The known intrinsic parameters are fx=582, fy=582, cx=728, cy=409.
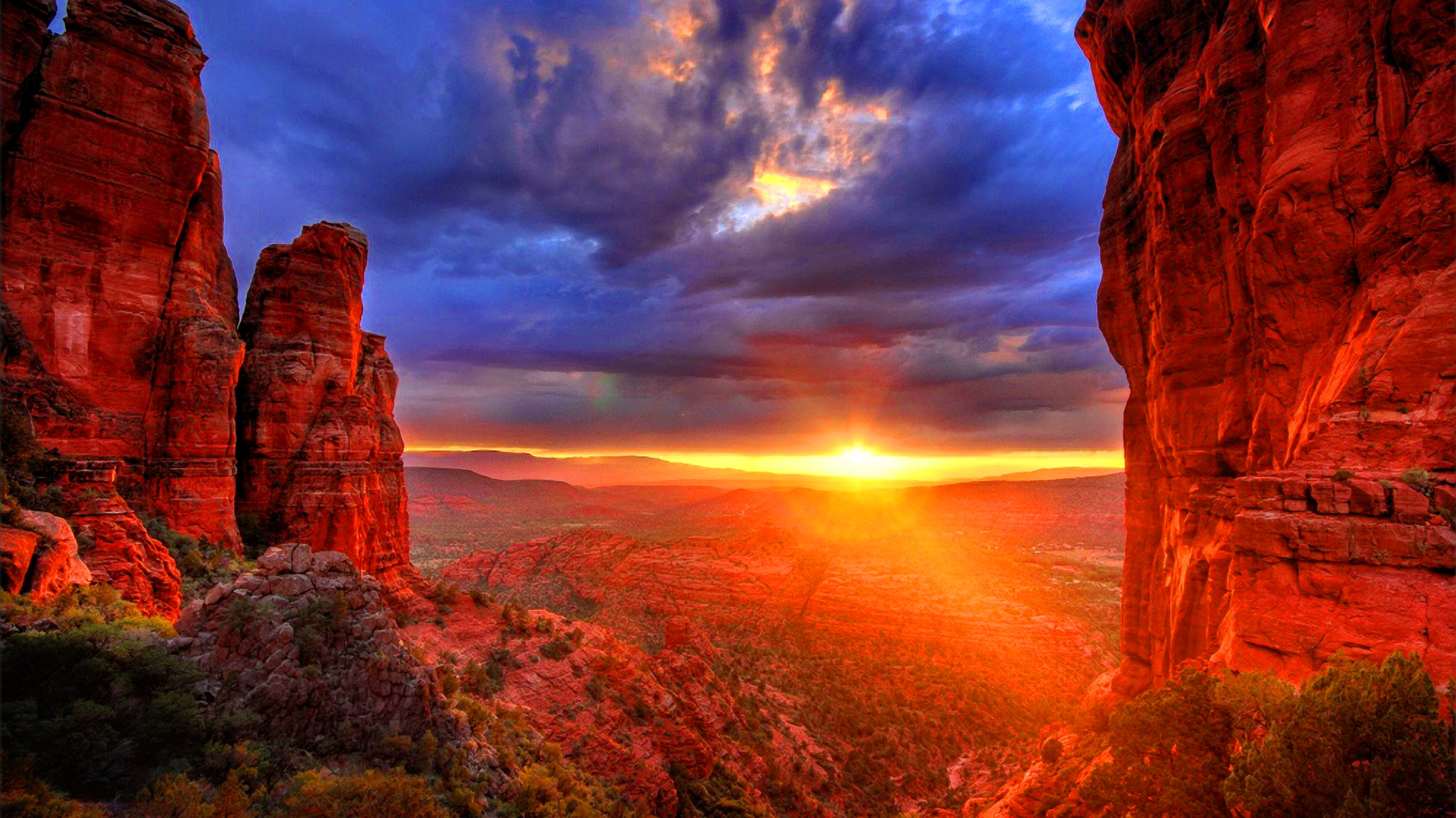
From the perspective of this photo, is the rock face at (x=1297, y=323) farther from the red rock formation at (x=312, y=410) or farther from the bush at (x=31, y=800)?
the red rock formation at (x=312, y=410)

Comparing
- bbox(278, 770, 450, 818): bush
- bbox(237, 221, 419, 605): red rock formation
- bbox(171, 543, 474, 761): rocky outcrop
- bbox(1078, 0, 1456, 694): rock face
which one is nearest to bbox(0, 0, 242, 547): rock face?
bbox(237, 221, 419, 605): red rock formation

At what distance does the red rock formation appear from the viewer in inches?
1021

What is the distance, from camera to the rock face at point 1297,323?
10.3 metres

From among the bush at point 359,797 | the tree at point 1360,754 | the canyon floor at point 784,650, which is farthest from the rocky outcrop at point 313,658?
the tree at point 1360,754

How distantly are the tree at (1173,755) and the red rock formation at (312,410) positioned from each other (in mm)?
27521

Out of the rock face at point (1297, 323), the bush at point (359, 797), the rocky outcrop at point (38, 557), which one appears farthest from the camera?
the rocky outcrop at point (38, 557)

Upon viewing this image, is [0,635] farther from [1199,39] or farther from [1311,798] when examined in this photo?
[1199,39]

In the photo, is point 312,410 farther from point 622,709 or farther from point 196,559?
point 622,709

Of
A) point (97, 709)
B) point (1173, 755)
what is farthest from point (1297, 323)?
point (97, 709)

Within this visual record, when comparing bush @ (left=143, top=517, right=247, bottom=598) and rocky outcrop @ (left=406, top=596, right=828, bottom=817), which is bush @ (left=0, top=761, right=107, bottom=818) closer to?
bush @ (left=143, top=517, right=247, bottom=598)

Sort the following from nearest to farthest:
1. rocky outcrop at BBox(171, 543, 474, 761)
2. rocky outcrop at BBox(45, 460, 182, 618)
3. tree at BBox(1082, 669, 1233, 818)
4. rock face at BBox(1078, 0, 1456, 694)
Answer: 1. tree at BBox(1082, 669, 1233, 818)
2. rock face at BBox(1078, 0, 1456, 694)
3. rocky outcrop at BBox(171, 543, 474, 761)
4. rocky outcrop at BBox(45, 460, 182, 618)

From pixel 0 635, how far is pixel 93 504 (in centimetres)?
944

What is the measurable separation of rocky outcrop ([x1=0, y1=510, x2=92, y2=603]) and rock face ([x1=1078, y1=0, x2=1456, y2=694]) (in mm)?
23625

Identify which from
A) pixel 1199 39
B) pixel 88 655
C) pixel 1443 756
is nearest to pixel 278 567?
pixel 88 655
